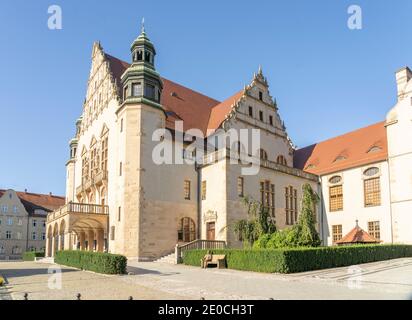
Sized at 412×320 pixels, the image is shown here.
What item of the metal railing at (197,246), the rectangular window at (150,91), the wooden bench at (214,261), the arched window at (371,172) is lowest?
the wooden bench at (214,261)

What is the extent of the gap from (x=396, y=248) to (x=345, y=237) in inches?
299

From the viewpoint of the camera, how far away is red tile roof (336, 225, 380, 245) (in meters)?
33.1

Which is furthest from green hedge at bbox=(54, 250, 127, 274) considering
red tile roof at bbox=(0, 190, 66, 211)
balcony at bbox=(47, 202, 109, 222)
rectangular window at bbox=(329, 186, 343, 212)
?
red tile roof at bbox=(0, 190, 66, 211)

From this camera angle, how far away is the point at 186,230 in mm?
32062

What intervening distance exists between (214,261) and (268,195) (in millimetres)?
12190

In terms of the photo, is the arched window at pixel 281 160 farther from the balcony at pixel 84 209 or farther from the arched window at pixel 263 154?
the balcony at pixel 84 209

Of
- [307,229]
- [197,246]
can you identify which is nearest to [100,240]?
[197,246]

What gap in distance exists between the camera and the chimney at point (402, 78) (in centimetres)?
3622

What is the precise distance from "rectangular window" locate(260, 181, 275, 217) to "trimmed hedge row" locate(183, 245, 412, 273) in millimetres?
9959

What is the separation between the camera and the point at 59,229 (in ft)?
114

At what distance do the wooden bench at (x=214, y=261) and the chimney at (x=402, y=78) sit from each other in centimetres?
2373

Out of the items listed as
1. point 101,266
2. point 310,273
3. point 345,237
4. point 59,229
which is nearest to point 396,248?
point 345,237

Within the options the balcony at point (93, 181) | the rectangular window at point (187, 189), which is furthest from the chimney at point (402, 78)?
the balcony at point (93, 181)
